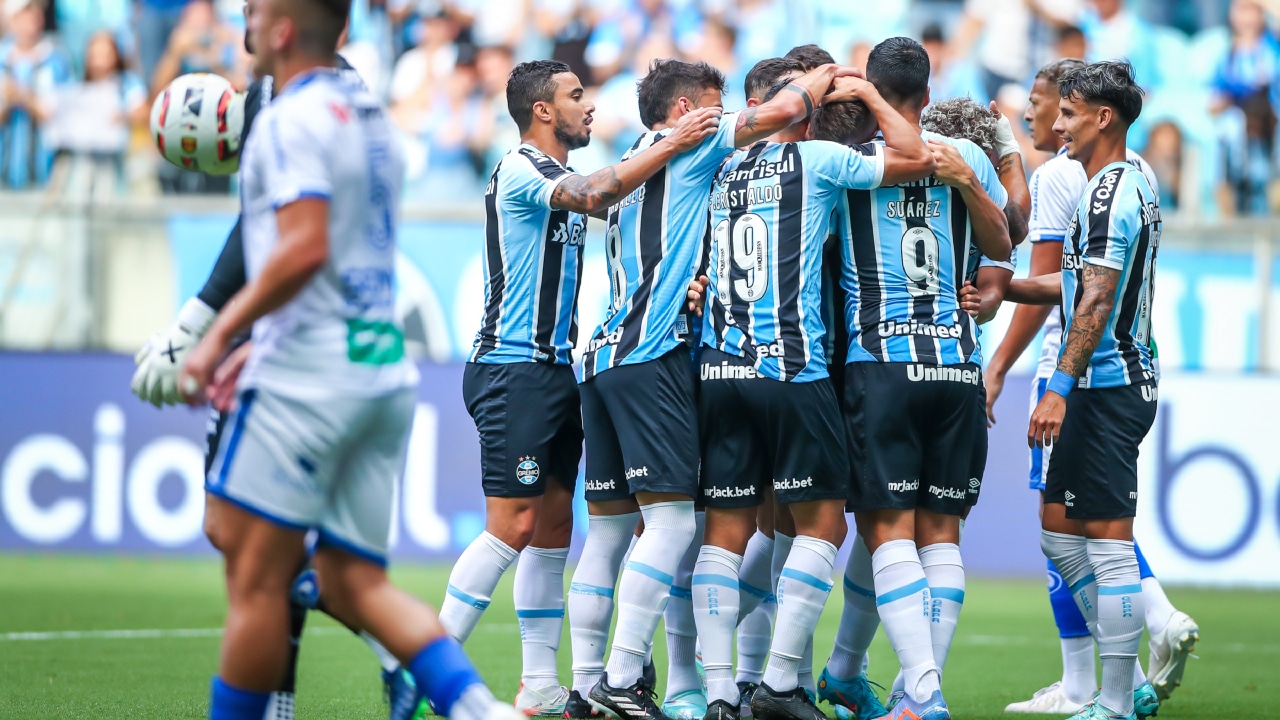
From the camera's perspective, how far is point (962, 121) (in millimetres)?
5691

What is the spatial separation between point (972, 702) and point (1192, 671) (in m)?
1.85

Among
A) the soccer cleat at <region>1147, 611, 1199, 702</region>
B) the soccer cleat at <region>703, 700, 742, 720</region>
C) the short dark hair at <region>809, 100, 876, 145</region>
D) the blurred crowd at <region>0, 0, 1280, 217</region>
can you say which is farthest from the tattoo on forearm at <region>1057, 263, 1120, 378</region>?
the blurred crowd at <region>0, 0, 1280, 217</region>

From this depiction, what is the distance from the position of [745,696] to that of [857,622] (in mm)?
549

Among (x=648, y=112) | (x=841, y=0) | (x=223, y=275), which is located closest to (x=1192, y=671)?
(x=648, y=112)

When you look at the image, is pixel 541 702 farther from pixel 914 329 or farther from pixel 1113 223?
pixel 1113 223

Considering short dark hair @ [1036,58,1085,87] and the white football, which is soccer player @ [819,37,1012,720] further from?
the white football

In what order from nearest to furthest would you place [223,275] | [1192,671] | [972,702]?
[223,275], [972,702], [1192,671]

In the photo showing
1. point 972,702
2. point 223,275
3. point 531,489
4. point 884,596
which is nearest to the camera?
point 223,275

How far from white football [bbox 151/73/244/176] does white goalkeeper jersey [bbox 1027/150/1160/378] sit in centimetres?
323

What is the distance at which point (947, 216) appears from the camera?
5.18 m

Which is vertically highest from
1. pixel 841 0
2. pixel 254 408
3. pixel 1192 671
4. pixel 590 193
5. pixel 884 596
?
pixel 841 0

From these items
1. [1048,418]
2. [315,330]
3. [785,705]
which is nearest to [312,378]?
[315,330]

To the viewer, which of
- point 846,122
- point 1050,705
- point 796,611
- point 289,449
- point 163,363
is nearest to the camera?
point 289,449

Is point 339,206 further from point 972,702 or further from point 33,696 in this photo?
point 972,702
